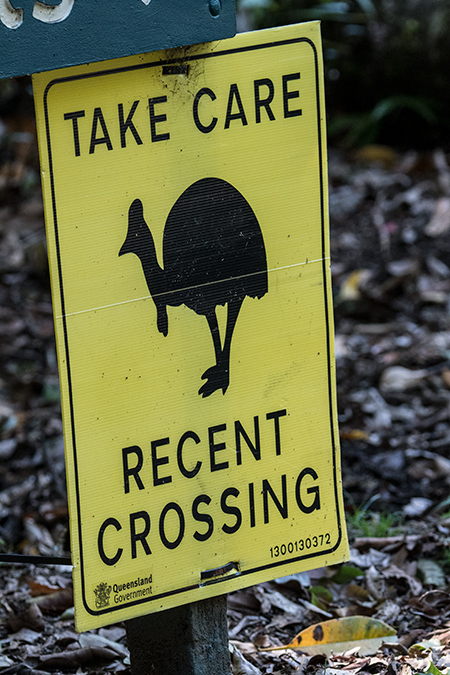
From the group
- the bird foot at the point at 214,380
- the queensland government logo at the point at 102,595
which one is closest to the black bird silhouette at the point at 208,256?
the bird foot at the point at 214,380

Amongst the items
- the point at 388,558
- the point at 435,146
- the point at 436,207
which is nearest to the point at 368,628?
the point at 388,558

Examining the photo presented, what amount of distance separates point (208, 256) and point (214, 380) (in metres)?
0.24

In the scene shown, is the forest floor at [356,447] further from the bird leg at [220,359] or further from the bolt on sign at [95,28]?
the bolt on sign at [95,28]

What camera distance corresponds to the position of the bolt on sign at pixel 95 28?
1.34 meters

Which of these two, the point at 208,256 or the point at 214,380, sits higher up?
the point at 208,256

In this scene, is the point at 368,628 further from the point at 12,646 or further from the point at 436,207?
the point at 436,207

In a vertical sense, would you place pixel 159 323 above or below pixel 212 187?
below

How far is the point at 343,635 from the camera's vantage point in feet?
6.79

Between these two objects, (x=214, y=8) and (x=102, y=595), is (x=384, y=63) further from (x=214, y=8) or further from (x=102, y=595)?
(x=102, y=595)

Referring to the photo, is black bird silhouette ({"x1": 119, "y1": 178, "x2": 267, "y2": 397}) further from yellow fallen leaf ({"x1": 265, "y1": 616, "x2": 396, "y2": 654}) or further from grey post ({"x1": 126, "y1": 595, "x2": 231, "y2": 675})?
yellow fallen leaf ({"x1": 265, "y1": 616, "x2": 396, "y2": 654})

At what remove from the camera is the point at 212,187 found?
5.17 feet

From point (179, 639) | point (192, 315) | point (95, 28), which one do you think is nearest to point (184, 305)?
point (192, 315)

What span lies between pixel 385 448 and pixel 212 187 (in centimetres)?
212

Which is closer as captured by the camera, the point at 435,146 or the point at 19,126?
the point at 435,146
